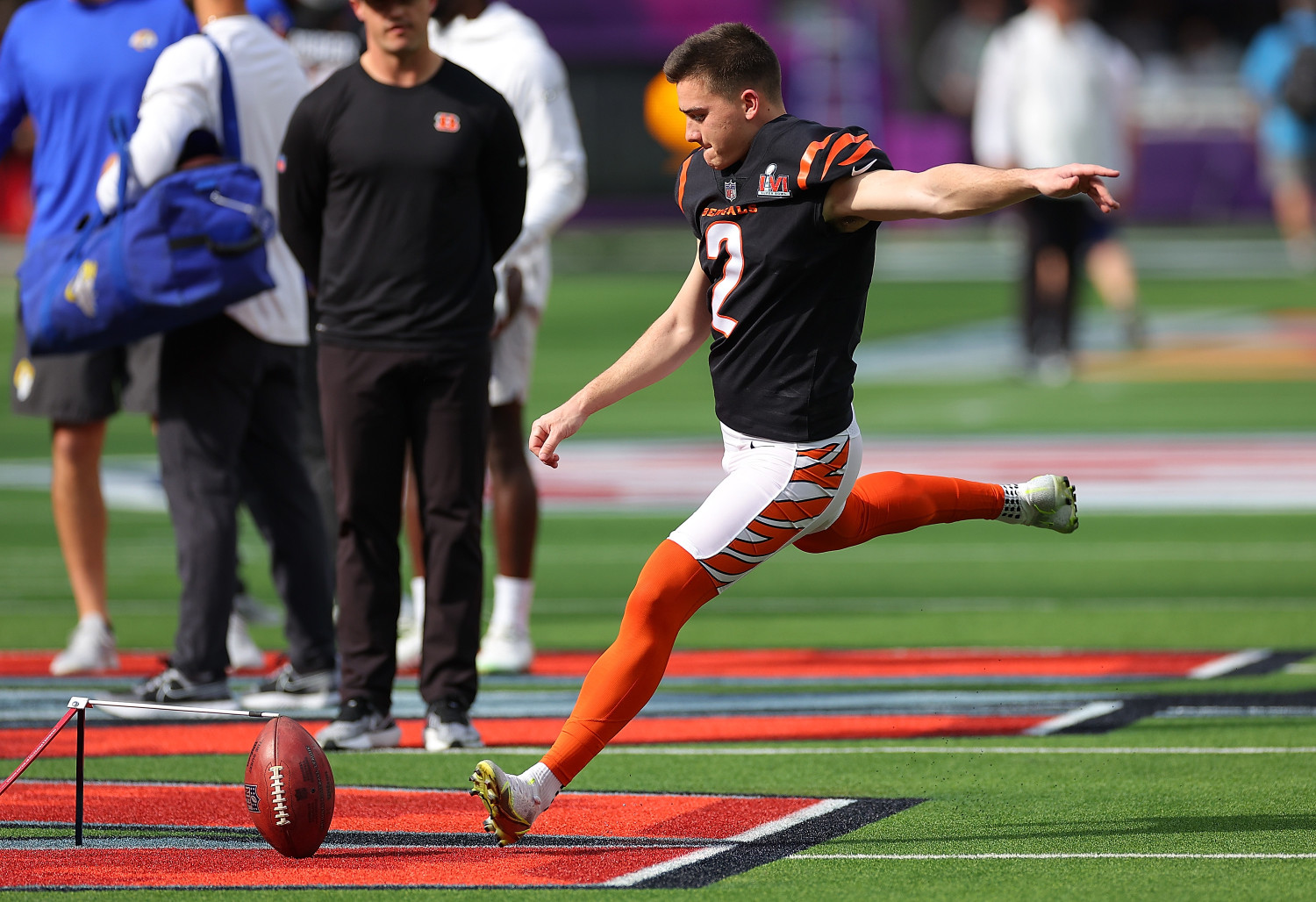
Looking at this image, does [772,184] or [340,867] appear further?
[772,184]

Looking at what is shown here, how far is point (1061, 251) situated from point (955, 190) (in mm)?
12220

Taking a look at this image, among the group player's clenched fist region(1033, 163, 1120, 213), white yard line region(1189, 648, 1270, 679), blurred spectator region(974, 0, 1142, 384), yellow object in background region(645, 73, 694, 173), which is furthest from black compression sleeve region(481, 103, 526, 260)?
yellow object in background region(645, 73, 694, 173)

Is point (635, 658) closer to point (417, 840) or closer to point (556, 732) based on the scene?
point (417, 840)

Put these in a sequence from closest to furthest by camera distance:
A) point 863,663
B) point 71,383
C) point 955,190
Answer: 1. point 955,190
2. point 71,383
3. point 863,663

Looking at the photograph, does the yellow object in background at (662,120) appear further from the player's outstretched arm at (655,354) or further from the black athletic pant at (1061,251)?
the player's outstretched arm at (655,354)

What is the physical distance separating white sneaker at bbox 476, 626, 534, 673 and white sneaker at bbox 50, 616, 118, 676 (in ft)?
4.49

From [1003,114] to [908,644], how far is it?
9.66m

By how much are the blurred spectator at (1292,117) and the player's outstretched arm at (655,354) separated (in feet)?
76.0

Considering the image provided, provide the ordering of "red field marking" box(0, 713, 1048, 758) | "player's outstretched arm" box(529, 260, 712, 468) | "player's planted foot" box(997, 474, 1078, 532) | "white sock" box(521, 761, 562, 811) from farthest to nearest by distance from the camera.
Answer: "red field marking" box(0, 713, 1048, 758) < "player's planted foot" box(997, 474, 1078, 532) < "player's outstretched arm" box(529, 260, 712, 468) < "white sock" box(521, 761, 562, 811)

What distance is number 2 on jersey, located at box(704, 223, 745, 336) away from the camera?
217 inches

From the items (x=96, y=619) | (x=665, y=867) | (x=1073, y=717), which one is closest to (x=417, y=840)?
(x=665, y=867)

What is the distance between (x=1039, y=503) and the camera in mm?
6207

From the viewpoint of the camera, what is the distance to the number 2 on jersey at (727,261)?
18.1 feet

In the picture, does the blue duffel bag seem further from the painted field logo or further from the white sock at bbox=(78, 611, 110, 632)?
the painted field logo
